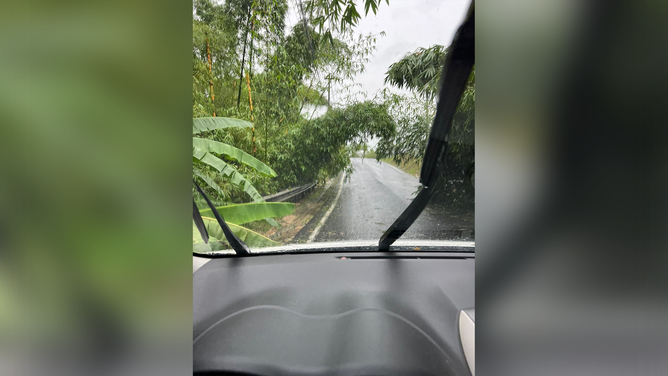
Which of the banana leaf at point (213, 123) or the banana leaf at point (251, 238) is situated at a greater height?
the banana leaf at point (213, 123)

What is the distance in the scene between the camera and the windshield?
4.71ft

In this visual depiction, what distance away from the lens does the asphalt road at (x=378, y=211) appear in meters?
1.63

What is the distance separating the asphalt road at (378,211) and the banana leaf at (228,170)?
1.73 feet

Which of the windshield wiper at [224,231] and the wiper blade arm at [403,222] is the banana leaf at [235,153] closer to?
the windshield wiper at [224,231]

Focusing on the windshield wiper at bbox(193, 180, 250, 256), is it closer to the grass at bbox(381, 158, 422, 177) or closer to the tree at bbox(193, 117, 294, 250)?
the tree at bbox(193, 117, 294, 250)

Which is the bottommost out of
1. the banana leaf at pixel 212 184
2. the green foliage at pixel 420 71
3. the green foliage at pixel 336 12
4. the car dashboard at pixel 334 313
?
the car dashboard at pixel 334 313

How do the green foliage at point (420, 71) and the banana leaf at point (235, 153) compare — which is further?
the banana leaf at point (235, 153)

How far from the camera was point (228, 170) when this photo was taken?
5.62 ft

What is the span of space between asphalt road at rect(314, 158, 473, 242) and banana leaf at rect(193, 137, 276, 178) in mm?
526

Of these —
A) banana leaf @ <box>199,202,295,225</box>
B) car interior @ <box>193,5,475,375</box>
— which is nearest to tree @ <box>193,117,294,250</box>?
banana leaf @ <box>199,202,295,225</box>

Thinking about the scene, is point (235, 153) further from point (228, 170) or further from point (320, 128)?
point (320, 128)

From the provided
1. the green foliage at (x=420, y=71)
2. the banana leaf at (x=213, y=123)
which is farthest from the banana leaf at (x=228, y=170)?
the green foliage at (x=420, y=71)

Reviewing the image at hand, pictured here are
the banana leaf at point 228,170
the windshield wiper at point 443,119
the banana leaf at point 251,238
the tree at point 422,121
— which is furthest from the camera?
the banana leaf at point 251,238
